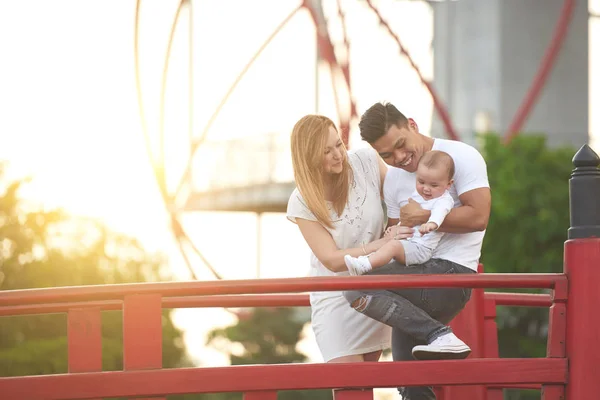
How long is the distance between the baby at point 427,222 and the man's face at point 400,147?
67mm

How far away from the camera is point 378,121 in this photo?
5523mm

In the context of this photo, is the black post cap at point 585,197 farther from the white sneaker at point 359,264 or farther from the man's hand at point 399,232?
the white sneaker at point 359,264

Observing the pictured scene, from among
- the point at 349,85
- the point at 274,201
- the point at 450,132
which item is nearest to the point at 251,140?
the point at 274,201

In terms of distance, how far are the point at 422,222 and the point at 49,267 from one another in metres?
23.6

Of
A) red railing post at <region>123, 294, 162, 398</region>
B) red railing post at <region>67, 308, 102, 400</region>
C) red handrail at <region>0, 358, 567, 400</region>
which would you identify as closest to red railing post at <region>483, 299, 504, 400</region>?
red handrail at <region>0, 358, 567, 400</region>

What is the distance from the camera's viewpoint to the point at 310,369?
580 centimetres

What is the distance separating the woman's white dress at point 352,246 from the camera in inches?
231

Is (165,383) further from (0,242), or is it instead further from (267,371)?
(0,242)

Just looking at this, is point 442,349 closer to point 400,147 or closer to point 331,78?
point 400,147

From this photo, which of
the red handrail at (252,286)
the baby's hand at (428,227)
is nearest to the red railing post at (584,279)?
the red handrail at (252,286)

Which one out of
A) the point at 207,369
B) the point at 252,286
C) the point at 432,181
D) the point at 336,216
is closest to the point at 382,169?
the point at 336,216

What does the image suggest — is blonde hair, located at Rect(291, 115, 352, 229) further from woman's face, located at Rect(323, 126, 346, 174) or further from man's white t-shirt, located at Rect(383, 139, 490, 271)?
man's white t-shirt, located at Rect(383, 139, 490, 271)

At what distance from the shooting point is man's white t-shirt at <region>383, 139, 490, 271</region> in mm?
5562

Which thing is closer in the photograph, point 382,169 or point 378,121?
point 378,121
